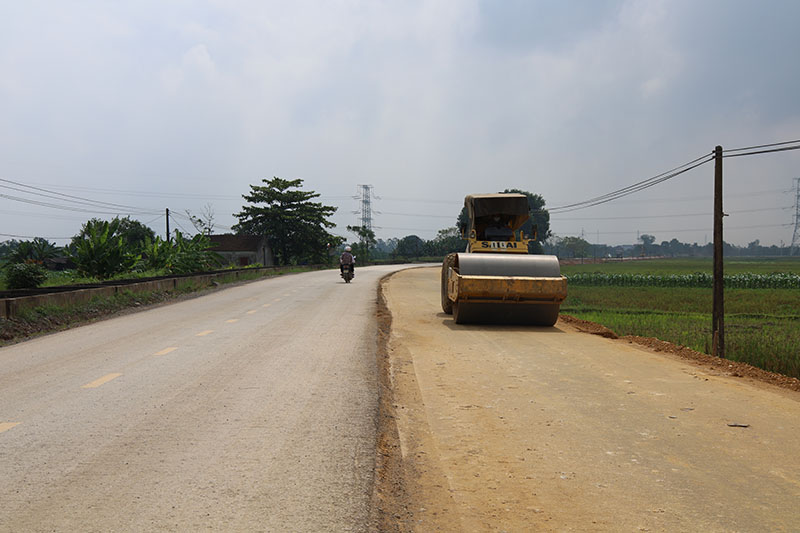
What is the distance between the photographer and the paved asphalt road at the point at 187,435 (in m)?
3.87

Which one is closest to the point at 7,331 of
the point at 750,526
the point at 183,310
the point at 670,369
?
the point at 183,310

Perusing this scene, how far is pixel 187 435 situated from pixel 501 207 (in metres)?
13.1

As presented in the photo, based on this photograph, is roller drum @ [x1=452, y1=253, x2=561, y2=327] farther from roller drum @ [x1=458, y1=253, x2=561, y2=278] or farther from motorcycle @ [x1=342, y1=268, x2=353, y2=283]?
motorcycle @ [x1=342, y1=268, x2=353, y2=283]

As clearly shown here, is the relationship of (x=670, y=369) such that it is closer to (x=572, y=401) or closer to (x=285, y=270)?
(x=572, y=401)

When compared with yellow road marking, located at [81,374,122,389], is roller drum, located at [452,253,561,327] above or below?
above

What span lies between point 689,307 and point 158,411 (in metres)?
23.7

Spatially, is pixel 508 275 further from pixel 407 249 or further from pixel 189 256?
pixel 407 249

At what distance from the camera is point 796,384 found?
340 inches

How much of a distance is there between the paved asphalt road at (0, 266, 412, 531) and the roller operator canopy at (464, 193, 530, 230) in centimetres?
737

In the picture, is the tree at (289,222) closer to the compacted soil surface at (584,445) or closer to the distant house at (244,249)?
the distant house at (244,249)

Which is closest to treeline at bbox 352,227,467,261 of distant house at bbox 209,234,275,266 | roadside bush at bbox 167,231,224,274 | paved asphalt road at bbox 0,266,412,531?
distant house at bbox 209,234,275,266

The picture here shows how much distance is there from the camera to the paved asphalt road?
3.87 meters

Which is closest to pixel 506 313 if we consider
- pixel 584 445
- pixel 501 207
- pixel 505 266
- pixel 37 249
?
pixel 505 266

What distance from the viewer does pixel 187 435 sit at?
5.50m
